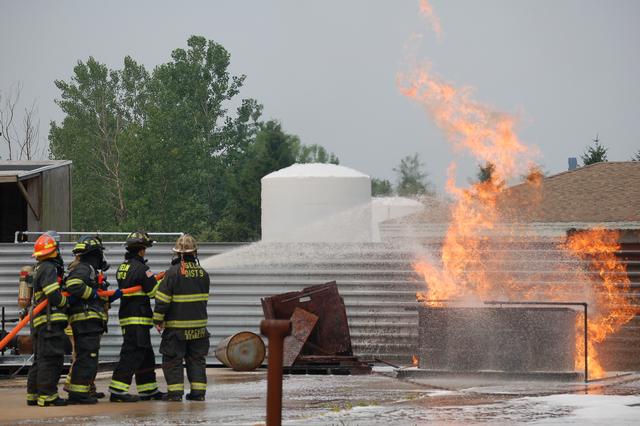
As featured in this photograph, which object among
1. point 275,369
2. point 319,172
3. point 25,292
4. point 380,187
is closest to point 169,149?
point 380,187

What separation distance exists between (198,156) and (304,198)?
48.2 metres

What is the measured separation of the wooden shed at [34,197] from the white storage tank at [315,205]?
17.2ft

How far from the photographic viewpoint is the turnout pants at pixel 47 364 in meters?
12.9

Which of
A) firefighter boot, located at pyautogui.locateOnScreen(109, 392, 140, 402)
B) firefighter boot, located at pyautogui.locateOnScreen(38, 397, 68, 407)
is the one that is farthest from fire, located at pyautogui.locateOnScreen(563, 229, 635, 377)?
firefighter boot, located at pyautogui.locateOnScreen(38, 397, 68, 407)

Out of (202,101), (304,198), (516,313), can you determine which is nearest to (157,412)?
(516,313)

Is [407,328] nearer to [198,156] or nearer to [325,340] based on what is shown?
[325,340]

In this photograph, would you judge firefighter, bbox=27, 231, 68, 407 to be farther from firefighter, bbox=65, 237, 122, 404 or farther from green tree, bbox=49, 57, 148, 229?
green tree, bbox=49, 57, 148, 229

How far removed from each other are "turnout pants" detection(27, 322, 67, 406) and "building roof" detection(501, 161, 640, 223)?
35.6 ft

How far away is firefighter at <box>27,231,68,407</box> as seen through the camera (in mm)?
12906

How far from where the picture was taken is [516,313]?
52.5 ft

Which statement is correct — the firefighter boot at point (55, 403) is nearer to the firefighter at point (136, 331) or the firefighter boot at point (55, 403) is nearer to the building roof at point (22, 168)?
the firefighter at point (136, 331)

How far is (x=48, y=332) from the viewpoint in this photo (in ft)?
42.6

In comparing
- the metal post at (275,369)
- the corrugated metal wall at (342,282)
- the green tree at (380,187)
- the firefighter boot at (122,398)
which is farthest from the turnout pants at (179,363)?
the green tree at (380,187)

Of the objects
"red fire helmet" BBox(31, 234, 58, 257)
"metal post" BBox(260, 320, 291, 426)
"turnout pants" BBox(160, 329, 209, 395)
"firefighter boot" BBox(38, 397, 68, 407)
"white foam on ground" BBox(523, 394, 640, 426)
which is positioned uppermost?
"red fire helmet" BBox(31, 234, 58, 257)
